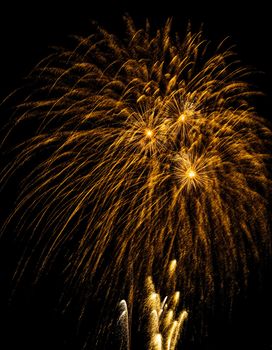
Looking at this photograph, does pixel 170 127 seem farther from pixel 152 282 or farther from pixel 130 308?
pixel 130 308

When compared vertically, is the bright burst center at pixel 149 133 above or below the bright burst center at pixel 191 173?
above

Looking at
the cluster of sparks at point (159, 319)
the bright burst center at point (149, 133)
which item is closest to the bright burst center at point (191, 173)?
the bright burst center at point (149, 133)

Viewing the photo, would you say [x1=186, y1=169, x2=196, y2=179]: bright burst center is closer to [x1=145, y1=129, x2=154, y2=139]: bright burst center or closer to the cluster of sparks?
[x1=145, y1=129, x2=154, y2=139]: bright burst center

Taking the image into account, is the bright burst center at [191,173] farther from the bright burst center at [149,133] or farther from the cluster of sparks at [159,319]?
the cluster of sparks at [159,319]

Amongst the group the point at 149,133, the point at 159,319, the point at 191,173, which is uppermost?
the point at 149,133

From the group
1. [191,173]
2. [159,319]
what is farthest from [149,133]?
[159,319]

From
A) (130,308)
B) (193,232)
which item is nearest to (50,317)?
(130,308)

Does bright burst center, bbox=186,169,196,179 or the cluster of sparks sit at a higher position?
bright burst center, bbox=186,169,196,179

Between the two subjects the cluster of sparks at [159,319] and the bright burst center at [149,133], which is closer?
the bright burst center at [149,133]

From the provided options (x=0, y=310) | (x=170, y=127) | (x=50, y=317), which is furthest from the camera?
(x=50, y=317)

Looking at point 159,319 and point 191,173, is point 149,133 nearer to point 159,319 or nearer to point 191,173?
point 191,173

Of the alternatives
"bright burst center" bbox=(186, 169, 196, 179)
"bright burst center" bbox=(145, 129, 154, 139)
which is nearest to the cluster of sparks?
"bright burst center" bbox=(186, 169, 196, 179)
